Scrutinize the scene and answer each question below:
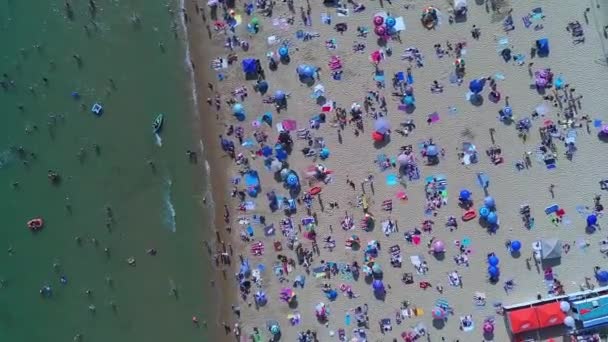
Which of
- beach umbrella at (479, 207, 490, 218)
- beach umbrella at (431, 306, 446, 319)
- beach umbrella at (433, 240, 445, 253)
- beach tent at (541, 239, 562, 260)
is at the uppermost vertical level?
beach umbrella at (479, 207, 490, 218)

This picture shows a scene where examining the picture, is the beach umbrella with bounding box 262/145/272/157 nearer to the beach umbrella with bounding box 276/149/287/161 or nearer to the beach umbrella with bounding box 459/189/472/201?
the beach umbrella with bounding box 276/149/287/161

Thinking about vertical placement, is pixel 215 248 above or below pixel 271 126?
below

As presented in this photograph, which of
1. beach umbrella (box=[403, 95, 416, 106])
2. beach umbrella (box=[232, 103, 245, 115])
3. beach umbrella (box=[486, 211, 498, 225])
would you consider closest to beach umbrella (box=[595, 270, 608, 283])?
beach umbrella (box=[486, 211, 498, 225])

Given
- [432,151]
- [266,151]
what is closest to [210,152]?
[266,151]

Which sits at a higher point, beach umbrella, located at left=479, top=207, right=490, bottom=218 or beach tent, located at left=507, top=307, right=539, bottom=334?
beach umbrella, located at left=479, top=207, right=490, bottom=218

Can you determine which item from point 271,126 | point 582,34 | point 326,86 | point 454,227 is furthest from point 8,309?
point 582,34

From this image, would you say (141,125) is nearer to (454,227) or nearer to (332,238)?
(332,238)

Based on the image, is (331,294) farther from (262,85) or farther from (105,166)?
(105,166)

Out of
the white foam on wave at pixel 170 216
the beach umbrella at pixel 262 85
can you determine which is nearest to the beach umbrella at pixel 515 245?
the beach umbrella at pixel 262 85
